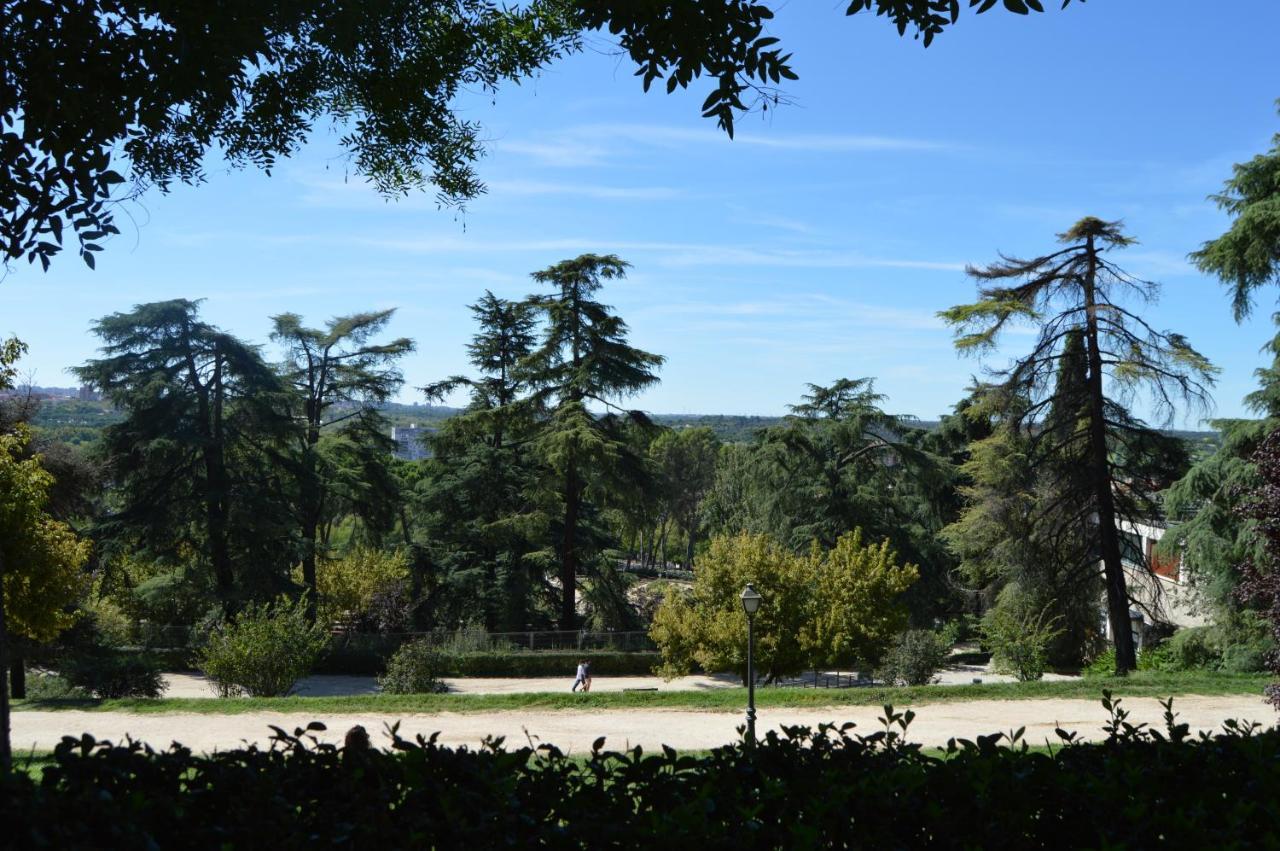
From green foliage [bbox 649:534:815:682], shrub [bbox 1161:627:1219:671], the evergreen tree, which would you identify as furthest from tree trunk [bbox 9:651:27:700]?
the evergreen tree

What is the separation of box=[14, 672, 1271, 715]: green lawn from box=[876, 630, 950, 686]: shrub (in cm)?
382

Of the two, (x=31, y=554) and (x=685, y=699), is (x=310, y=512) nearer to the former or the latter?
(x=31, y=554)

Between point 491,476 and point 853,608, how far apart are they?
14.8 metres

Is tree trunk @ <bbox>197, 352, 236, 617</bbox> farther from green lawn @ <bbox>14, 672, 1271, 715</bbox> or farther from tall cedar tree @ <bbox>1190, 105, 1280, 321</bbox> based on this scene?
tall cedar tree @ <bbox>1190, 105, 1280, 321</bbox>

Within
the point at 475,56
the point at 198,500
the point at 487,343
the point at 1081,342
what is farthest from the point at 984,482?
the point at 475,56

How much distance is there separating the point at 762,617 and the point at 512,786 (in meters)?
19.2

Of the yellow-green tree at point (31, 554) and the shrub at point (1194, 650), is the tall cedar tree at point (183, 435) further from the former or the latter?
the shrub at point (1194, 650)

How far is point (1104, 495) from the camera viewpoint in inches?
853

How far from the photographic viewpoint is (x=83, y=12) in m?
4.56

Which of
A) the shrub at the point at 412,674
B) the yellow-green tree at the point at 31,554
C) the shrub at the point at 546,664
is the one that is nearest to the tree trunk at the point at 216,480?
the shrub at the point at 546,664

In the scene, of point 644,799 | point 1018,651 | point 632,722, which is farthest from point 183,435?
point 644,799

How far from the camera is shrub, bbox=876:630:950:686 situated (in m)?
21.2

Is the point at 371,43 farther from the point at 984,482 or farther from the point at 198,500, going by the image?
the point at 984,482

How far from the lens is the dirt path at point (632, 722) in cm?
1341
